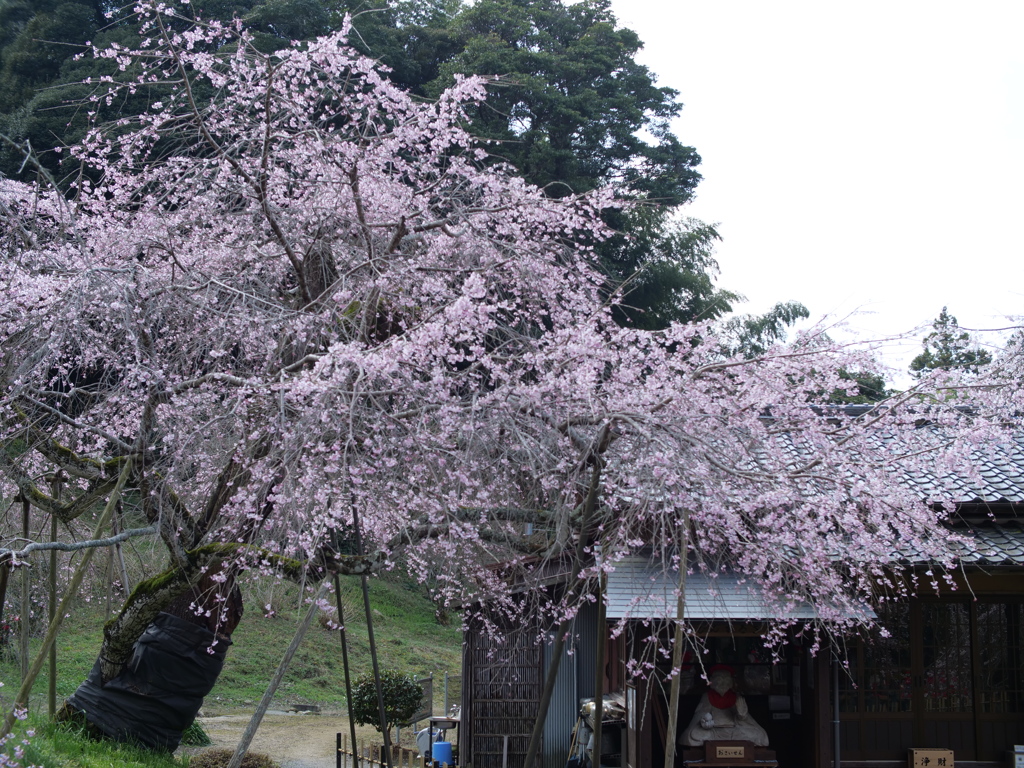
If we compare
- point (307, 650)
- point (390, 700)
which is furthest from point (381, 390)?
point (307, 650)

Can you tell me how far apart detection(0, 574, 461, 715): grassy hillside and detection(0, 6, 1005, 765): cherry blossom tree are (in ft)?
24.1

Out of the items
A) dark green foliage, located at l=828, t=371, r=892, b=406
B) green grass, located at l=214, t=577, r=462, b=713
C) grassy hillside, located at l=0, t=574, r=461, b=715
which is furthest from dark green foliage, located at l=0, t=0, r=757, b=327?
green grass, located at l=214, t=577, r=462, b=713

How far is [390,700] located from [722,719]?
538 centimetres

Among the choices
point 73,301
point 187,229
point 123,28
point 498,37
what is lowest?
point 73,301

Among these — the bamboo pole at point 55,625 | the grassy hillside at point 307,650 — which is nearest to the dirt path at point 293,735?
the grassy hillside at point 307,650

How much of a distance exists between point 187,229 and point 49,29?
11939mm

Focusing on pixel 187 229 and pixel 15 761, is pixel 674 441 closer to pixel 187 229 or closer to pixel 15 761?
pixel 15 761

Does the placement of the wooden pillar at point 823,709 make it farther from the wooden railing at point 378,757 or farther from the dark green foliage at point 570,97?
the dark green foliage at point 570,97

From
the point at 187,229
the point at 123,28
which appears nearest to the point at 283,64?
the point at 187,229

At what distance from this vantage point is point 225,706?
14.3 meters

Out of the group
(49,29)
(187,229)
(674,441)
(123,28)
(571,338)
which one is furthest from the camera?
(49,29)

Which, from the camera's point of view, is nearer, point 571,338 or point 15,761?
point 15,761

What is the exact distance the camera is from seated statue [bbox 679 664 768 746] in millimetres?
7680

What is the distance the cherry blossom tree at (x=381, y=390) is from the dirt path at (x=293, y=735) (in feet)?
17.5
